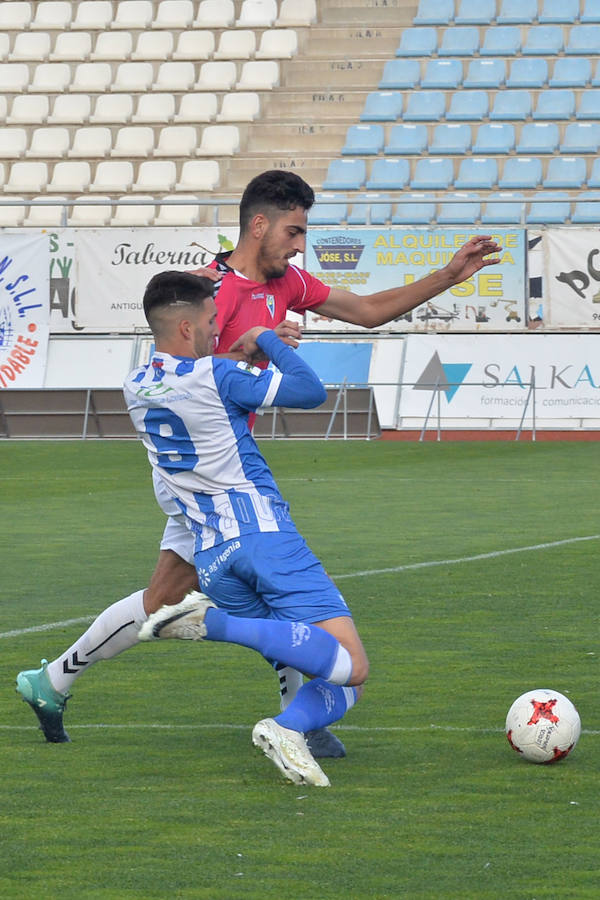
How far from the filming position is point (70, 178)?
30000 mm

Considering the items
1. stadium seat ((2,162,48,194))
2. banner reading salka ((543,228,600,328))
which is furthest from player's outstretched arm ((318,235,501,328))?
stadium seat ((2,162,48,194))

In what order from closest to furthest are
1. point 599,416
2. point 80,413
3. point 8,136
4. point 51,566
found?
1. point 51,566
2. point 599,416
3. point 80,413
4. point 8,136

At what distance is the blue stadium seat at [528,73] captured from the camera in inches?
1141

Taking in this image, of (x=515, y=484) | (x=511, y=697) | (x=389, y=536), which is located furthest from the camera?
(x=515, y=484)

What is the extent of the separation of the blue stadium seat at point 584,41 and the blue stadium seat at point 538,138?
1801 mm

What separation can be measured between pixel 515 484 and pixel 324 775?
12.7m

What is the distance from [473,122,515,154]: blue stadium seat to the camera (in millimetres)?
28141

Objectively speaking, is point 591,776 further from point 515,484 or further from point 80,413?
point 80,413

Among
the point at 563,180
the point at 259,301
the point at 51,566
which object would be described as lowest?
the point at 51,566

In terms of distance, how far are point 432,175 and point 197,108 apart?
16.9ft

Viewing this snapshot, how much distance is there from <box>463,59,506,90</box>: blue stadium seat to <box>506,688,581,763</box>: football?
25028 mm

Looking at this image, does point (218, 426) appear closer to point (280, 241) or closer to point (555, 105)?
point (280, 241)

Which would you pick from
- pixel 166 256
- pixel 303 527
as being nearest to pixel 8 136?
pixel 166 256

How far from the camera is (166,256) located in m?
25.5
